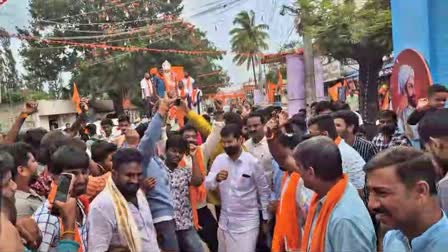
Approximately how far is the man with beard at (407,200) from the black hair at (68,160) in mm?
1889

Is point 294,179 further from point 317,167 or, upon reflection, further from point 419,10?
point 419,10

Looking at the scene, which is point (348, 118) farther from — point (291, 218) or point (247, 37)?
point (247, 37)

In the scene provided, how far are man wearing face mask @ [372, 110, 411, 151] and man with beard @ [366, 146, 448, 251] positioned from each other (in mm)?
3872

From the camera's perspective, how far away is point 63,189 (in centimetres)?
310

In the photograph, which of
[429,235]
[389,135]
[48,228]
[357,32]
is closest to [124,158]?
[48,228]

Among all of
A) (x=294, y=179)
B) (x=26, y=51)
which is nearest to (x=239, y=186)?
(x=294, y=179)

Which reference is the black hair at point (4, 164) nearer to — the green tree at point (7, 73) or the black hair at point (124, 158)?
the black hair at point (124, 158)

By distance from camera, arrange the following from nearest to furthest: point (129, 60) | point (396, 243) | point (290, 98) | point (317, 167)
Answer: point (396, 243), point (317, 167), point (290, 98), point (129, 60)

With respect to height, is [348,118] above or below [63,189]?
above

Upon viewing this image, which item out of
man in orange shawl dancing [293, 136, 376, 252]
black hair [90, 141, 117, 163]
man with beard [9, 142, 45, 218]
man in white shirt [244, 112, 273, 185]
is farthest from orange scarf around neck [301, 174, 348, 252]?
man in white shirt [244, 112, 273, 185]

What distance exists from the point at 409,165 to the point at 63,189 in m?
1.73

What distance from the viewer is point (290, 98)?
17.5 meters

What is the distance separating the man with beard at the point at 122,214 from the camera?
374 centimetres

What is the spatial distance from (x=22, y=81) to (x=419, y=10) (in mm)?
41318
